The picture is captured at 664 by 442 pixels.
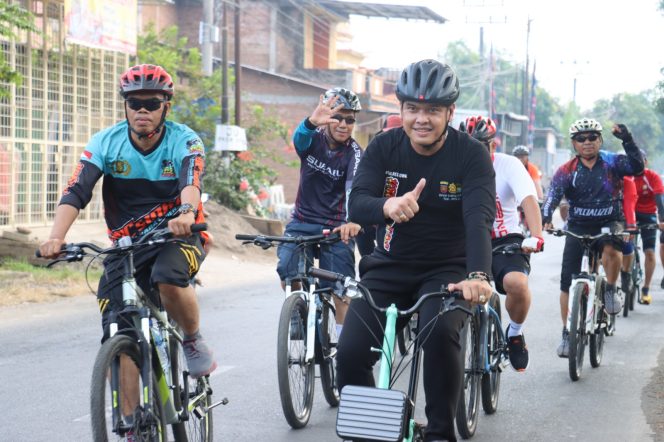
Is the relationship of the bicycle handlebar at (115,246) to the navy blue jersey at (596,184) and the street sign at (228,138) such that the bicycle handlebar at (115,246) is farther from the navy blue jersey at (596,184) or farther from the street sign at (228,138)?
the street sign at (228,138)

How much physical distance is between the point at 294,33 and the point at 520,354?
133 feet

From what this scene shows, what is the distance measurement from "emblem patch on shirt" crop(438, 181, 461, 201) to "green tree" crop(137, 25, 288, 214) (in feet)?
65.6

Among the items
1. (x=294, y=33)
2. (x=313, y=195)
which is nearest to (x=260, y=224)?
(x=313, y=195)

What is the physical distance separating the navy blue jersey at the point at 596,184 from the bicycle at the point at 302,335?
135 inches

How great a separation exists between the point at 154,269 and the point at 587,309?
469 cm

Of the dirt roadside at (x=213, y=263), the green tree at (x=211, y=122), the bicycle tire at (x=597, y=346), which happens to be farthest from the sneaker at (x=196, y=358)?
the green tree at (x=211, y=122)

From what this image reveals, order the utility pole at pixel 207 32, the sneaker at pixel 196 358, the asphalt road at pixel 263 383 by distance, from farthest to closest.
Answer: the utility pole at pixel 207 32
the asphalt road at pixel 263 383
the sneaker at pixel 196 358

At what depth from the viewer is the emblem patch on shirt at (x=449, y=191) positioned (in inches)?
185

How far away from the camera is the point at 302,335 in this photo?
6.71m

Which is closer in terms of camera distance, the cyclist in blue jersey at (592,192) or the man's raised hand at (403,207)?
the man's raised hand at (403,207)

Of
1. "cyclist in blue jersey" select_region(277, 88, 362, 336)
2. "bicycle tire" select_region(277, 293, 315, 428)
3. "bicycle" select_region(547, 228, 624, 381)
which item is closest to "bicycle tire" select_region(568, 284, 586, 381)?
"bicycle" select_region(547, 228, 624, 381)

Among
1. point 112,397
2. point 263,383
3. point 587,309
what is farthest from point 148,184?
point 587,309

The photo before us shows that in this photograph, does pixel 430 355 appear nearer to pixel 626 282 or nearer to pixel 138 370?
pixel 138 370

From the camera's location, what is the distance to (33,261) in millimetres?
15500
